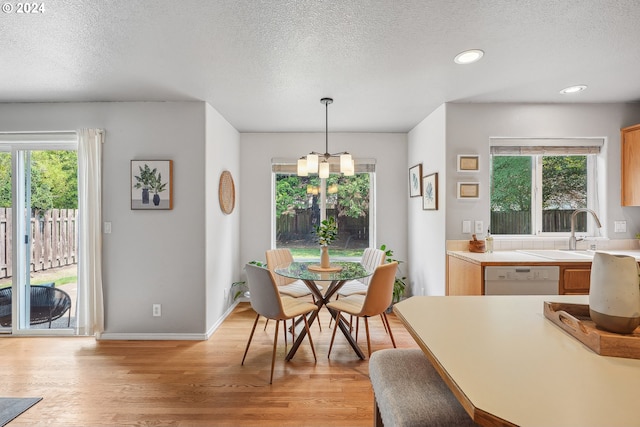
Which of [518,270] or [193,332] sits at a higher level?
[518,270]

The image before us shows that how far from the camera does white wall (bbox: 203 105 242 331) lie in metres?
3.14

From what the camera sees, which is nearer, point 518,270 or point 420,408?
point 420,408

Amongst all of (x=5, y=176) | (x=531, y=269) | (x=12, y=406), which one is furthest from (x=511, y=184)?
(x=5, y=176)

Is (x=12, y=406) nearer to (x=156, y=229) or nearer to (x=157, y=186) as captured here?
(x=156, y=229)

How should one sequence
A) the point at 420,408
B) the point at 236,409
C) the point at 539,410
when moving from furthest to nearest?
the point at 236,409 → the point at 420,408 → the point at 539,410

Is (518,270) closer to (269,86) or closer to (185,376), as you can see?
(269,86)

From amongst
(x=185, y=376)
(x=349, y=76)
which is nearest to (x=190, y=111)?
(x=349, y=76)

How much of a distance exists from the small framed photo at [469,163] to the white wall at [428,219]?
0.16m

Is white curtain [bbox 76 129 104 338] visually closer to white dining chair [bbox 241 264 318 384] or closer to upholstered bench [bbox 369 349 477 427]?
white dining chair [bbox 241 264 318 384]

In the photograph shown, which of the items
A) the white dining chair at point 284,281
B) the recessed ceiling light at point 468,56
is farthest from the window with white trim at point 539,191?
the white dining chair at point 284,281

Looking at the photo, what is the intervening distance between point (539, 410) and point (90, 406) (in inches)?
98.6

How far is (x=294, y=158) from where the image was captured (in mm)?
4262

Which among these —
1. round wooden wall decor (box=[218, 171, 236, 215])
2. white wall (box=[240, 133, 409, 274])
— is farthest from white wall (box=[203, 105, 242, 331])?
white wall (box=[240, 133, 409, 274])

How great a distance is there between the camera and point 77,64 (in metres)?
2.26
